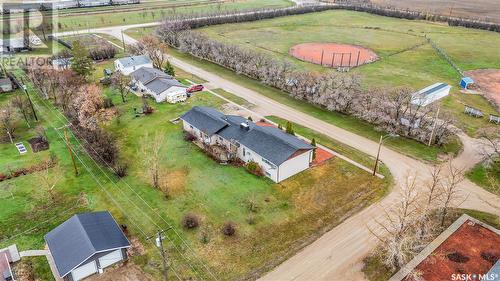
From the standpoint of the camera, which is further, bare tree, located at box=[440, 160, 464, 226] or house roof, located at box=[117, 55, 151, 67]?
house roof, located at box=[117, 55, 151, 67]

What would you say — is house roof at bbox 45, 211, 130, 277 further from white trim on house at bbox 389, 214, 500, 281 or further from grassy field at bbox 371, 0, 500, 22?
grassy field at bbox 371, 0, 500, 22

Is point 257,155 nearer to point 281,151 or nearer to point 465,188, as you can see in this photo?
point 281,151

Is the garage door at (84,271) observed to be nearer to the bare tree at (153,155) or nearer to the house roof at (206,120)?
the bare tree at (153,155)

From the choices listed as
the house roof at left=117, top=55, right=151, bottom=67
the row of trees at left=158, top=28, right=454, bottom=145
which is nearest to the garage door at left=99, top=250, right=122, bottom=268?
the row of trees at left=158, top=28, right=454, bottom=145

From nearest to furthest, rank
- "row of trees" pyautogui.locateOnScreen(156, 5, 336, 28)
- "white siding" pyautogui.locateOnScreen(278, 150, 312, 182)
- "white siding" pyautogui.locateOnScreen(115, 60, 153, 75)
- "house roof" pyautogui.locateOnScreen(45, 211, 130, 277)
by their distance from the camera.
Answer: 1. "house roof" pyautogui.locateOnScreen(45, 211, 130, 277)
2. "white siding" pyautogui.locateOnScreen(278, 150, 312, 182)
3. "white siding" pyautogui.locateOnScreen(115, 60, 153, 75)
4. "row of trees" pyautogui.locateOnScreen(156, 5, 336, 28)

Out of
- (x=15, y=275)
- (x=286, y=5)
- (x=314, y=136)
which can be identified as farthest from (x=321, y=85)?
(x=286, y=5)

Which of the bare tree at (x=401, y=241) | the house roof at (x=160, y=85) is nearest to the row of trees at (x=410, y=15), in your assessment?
the house roof at (x=160, y=85)

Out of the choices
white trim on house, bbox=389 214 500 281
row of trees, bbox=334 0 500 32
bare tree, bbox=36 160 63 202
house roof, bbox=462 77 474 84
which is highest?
row of trees, bbox=334 0 500 32
